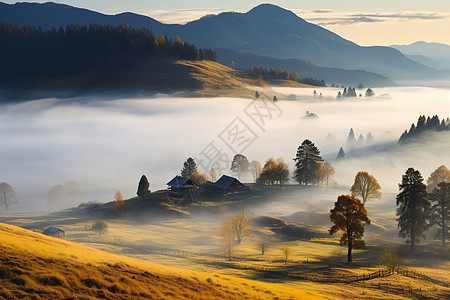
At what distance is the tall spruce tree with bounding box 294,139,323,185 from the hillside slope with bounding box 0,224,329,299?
83.9 meters

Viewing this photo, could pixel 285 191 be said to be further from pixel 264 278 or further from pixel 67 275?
pixel 67 275

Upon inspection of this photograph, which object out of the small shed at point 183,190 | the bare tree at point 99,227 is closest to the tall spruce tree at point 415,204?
the bare tree at point 99,227

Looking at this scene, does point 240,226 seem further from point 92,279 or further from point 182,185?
point 92,279

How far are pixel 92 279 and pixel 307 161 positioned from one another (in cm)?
10001

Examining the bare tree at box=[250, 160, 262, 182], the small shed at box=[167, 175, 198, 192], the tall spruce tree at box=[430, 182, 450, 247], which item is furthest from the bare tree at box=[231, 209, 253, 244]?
the bare tree at box=[250, 160, 262, 182]

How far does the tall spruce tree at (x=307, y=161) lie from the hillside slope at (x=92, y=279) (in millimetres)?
83882

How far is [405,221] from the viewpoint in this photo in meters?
70.1

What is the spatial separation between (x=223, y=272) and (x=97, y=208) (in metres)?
67.6

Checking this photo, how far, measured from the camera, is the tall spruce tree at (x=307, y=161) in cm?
12519

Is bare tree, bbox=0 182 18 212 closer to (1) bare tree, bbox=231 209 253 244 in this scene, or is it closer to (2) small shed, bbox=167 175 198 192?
(2) small shed, bbox=167 175 198 192

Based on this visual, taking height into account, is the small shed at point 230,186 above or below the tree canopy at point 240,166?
below

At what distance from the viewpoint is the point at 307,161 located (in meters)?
127

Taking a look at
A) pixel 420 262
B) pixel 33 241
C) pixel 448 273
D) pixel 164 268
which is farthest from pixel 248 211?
pixel 33 241

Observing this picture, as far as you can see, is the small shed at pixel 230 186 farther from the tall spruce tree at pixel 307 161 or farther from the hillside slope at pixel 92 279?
the hillside slope at pixel 92 279
